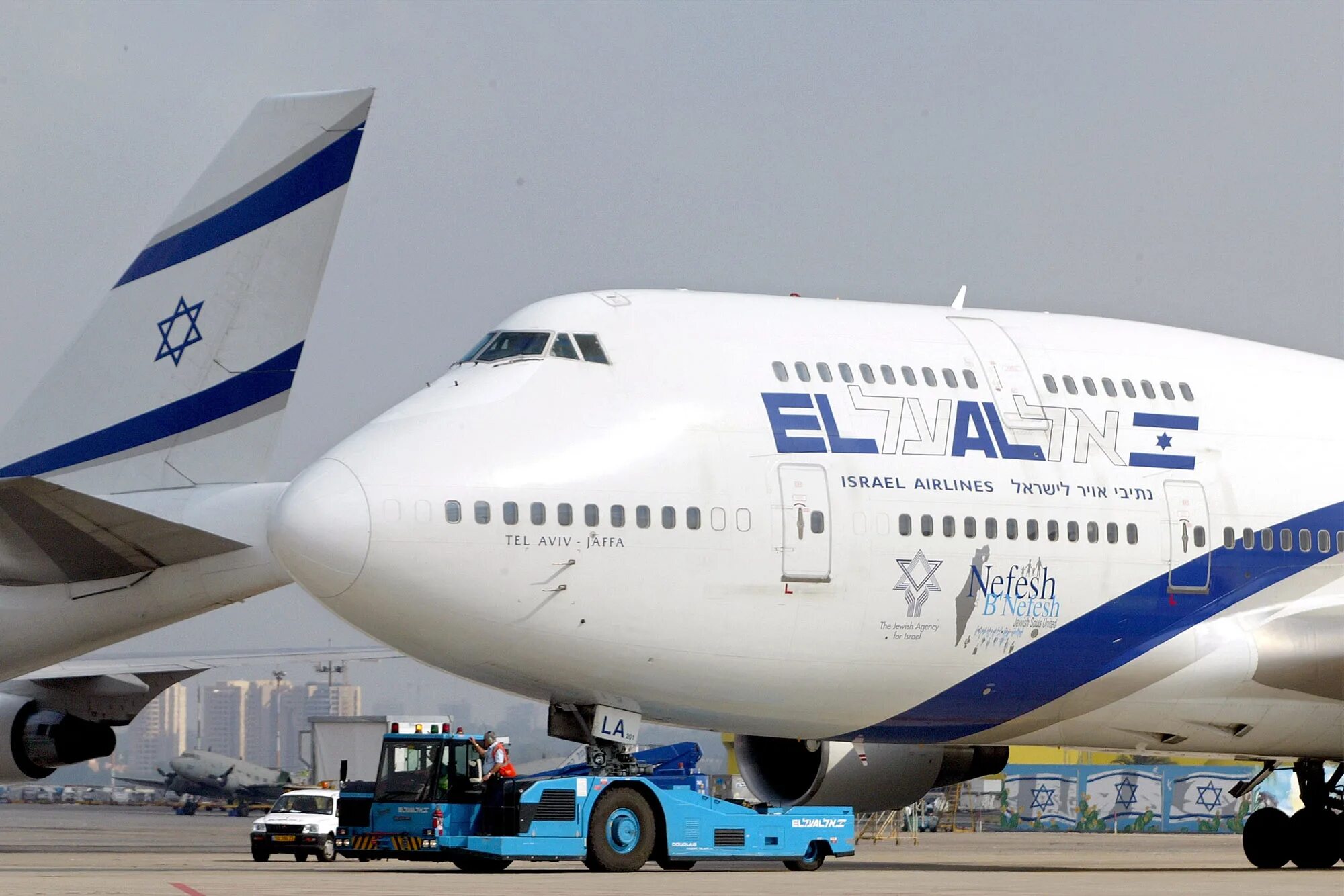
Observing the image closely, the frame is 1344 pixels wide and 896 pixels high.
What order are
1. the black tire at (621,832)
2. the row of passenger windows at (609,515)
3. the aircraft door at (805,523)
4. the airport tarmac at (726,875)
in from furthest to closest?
the aircraft door at (805,523)
the black tire at (621,832)
the row of passenger windows at (609,515)
the airport tarmac at (726,875)

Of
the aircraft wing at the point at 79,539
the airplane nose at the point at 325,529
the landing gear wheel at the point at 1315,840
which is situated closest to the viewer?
the airplane nose at the point at 325,529

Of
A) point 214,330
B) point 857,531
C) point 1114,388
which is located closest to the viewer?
point 857,531

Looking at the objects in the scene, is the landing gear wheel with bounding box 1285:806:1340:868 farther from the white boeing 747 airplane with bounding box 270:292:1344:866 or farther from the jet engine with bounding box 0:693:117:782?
the jet engine with bounding box 0:693:117:782

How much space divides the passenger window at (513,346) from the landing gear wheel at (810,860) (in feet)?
17.8

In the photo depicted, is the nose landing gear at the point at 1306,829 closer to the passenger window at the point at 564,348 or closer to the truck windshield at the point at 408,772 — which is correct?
the truck windshield at the point at 408,772

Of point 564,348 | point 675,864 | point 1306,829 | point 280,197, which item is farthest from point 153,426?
point 1306,829

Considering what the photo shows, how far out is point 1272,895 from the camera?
1524 centimetres

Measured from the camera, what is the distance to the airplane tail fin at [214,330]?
2317 cm

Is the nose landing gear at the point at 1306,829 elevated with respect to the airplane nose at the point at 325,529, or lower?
lower

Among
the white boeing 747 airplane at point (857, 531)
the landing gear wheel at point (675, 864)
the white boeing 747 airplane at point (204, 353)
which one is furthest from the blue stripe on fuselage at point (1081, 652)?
the white boeing 747 airplane at point (204, 353)

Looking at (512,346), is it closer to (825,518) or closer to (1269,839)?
(825,518)

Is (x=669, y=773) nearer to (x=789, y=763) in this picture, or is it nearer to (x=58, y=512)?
(x=789, y=763)

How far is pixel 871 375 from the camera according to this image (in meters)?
18.7

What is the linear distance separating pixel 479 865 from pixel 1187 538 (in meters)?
7.87
